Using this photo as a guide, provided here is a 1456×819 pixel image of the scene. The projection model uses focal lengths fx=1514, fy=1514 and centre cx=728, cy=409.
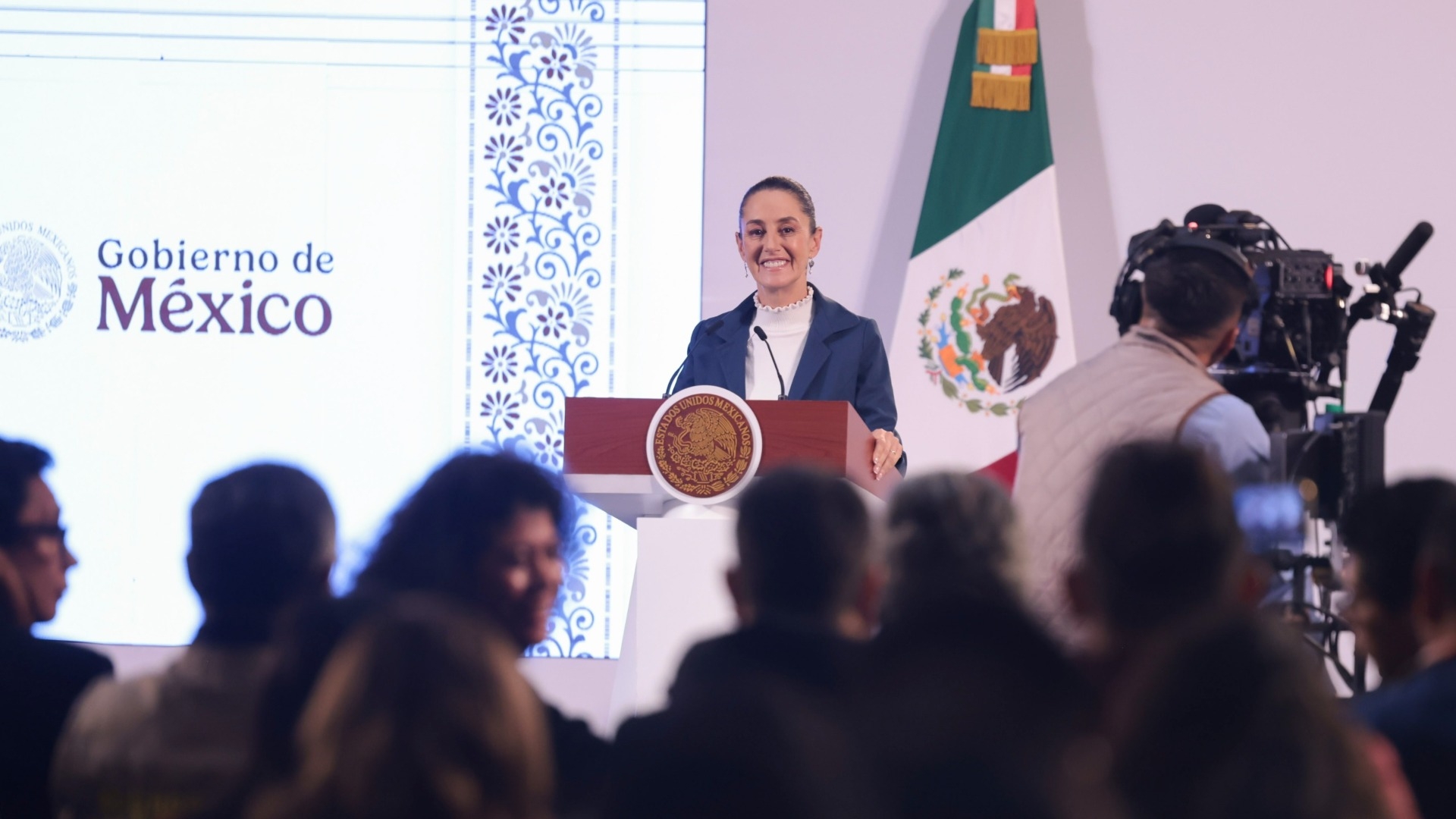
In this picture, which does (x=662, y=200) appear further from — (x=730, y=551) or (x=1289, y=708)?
(x=1289, y=708)

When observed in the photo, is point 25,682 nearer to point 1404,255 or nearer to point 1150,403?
point 1150,403

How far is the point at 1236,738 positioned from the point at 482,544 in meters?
0.93

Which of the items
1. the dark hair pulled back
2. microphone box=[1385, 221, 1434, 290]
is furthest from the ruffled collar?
microphone box=[1385, 221, 1434, 290]

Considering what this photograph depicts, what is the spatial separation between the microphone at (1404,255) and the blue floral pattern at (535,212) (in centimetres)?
281

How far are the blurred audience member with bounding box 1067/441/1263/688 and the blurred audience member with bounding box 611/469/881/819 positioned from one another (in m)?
0.25

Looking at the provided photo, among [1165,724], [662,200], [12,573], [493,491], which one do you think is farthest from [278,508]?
[662,200]

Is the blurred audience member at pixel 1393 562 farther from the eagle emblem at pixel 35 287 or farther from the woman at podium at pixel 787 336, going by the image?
the eagle emblem at pixel 35 287

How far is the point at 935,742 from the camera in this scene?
125cm

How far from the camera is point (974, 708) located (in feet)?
4.21

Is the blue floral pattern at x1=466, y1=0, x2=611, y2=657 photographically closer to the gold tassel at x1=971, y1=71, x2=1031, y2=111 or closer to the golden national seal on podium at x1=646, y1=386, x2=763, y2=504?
the gold tassel at x1=971, y1=71, x2=1031, y2=111

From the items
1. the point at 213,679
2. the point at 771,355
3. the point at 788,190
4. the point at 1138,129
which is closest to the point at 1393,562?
the point at 213,679

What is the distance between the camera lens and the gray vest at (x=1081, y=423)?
8.66 ft

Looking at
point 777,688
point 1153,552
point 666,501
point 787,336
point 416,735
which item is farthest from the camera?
point 787,336

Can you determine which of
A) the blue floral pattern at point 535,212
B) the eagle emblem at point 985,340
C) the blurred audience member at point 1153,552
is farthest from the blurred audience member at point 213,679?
the eagle emblem at point 985,340
